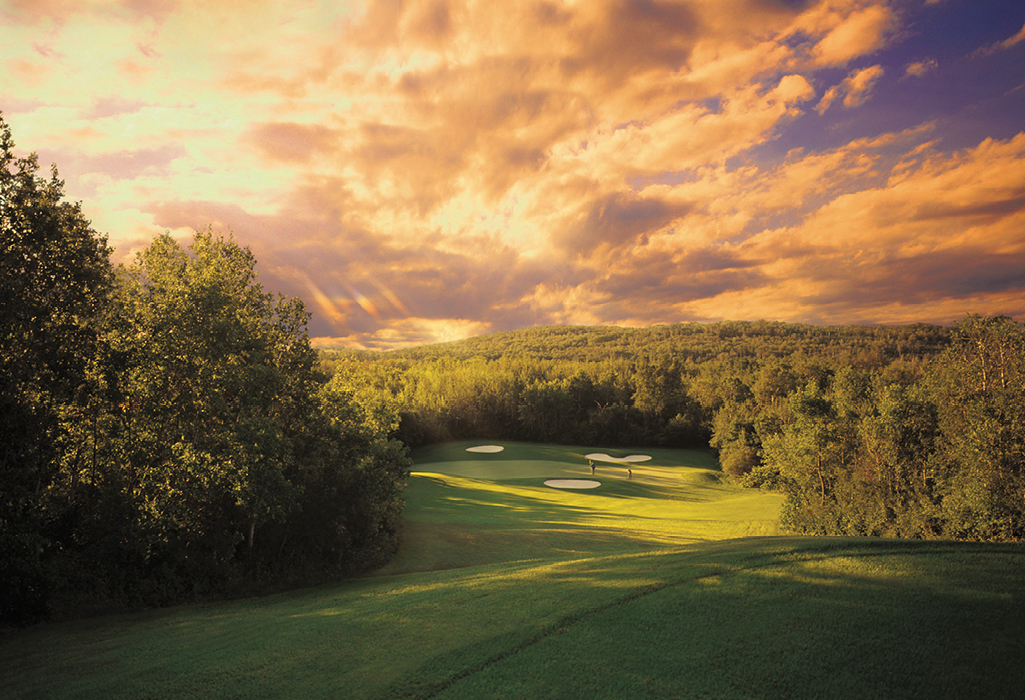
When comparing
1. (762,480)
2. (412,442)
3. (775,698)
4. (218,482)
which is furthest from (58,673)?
(412,442)

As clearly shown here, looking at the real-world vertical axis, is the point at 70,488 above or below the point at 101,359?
below

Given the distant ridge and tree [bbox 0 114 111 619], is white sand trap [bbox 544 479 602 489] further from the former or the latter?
the distant ridge

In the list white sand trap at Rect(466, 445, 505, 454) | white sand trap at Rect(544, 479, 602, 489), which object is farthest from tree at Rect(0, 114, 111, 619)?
white sand trap at Rect(466, 445, 505, 454)

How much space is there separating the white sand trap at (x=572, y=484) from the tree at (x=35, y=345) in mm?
35274

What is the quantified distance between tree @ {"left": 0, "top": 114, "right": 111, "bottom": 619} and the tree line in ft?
0.13

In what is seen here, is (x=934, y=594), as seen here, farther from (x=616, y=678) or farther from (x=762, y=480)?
(x=762, y=480)

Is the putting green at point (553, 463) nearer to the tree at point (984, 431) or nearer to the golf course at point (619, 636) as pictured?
the tree at point (984, 431)

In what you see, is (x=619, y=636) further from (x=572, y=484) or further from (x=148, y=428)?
(x=572, y=484)

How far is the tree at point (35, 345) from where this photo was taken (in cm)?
1213

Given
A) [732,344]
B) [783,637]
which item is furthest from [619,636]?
[732,344]

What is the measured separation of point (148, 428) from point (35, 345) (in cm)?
374

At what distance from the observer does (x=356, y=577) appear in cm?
1811

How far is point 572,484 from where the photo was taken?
43438mm

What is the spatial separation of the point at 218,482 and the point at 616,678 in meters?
13.8
